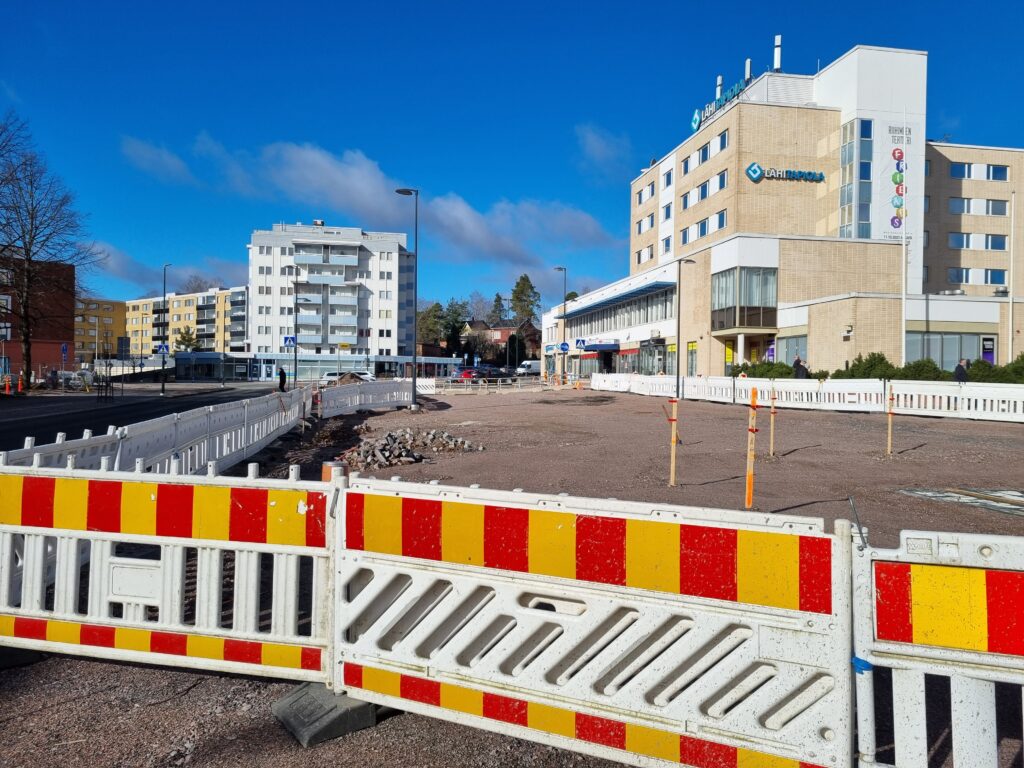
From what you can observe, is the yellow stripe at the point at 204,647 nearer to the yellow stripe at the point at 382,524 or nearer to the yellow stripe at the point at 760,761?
the yellow stripe at the point at 382,524

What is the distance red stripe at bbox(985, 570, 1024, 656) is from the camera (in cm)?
233

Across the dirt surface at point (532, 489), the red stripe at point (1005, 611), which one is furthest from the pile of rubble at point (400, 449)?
the red stripe at point (1005, 611)

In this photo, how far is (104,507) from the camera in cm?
383

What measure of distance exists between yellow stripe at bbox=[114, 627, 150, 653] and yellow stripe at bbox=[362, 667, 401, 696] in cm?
139

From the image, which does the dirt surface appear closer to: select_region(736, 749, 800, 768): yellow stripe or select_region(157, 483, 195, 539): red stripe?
select_region(736, 749, 800, 768): yellow stripe

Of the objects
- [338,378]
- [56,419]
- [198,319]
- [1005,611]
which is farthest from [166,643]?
[198,319]

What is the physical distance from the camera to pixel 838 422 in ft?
66.6

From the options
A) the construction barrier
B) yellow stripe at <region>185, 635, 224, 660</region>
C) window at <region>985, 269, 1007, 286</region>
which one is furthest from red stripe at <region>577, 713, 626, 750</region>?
window at <region>985, 269, 1007, 286</region>

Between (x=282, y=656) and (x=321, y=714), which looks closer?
(x=321, y=714)

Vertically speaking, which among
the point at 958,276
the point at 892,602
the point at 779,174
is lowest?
the point at 892,602

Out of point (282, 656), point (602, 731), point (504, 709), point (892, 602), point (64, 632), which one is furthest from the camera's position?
point (64, 632)

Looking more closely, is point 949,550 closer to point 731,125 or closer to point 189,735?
point 189,735

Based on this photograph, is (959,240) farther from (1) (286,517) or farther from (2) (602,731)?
(1) (286,517)

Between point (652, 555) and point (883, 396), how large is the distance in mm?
24439
